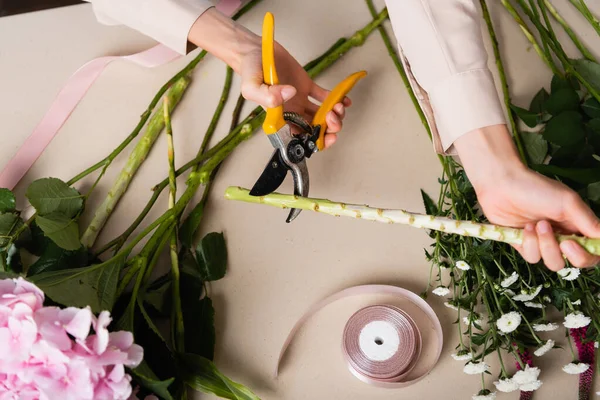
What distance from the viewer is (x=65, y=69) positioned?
89 centimetres

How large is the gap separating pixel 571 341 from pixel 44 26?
917 mm

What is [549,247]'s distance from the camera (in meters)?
0.50

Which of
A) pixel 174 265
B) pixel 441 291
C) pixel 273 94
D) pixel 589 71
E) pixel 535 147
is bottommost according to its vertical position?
pixel 174 265

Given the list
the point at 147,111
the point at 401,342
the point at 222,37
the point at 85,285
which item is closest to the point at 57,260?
the point at 85,285

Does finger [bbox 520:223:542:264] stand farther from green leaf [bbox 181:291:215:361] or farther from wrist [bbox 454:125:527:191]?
green leaf [bbox 181:291:215:361]

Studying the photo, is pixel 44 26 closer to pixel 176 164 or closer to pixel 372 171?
pixel 176 164

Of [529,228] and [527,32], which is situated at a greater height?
[527,32]

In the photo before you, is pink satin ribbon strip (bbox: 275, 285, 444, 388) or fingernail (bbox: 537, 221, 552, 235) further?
pink satin ribbon strip (bbox: 275, 285, 444, 388)

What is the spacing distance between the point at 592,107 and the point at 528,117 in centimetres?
8

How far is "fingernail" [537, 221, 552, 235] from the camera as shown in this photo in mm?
506

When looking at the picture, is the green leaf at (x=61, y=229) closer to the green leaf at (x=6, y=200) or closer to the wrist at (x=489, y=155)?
the green leaf at (x=6, y=200)

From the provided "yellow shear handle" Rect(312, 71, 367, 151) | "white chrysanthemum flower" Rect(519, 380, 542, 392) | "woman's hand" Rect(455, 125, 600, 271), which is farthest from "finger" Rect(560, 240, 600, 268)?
"yellow shear handle" Rect(312, 71, 367, 151)

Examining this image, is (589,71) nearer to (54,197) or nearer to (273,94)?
(273,94)

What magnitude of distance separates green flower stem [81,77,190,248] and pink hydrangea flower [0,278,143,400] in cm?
31
